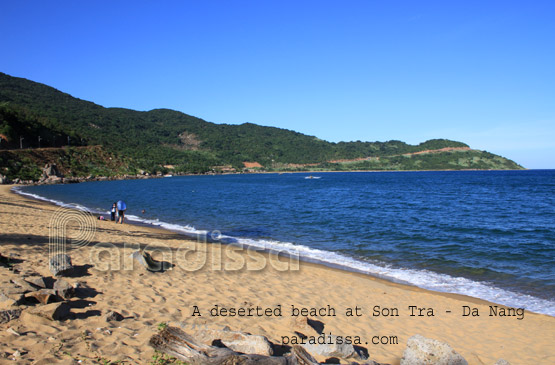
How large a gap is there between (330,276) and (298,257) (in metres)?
2.76

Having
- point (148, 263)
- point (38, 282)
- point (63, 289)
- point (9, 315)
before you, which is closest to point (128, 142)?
point (148, 263)

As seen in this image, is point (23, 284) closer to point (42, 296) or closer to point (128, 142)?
point (42, 296)

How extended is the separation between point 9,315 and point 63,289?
1067 millimetres

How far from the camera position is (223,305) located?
6984 mm

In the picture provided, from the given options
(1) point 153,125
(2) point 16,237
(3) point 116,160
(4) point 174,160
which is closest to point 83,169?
(3) point 116,160

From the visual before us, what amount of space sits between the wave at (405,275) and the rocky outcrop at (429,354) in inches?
197

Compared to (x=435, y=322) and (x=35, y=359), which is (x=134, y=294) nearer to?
Result: (x=35, y=359)

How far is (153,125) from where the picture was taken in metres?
194

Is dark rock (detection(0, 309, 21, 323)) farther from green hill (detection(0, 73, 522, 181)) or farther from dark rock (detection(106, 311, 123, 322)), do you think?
green hill (detection(0, 73, 522, 181))

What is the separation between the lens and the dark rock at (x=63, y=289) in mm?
5777

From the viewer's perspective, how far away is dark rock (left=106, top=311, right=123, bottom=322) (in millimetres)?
5379

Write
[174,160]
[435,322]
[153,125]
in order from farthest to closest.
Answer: [153,125]
[174,160]
[435,322]

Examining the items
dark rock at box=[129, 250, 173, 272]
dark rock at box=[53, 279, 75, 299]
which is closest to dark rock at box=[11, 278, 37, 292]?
dark rock at box=[53, 279, 75, 299]

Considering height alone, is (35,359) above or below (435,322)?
above
